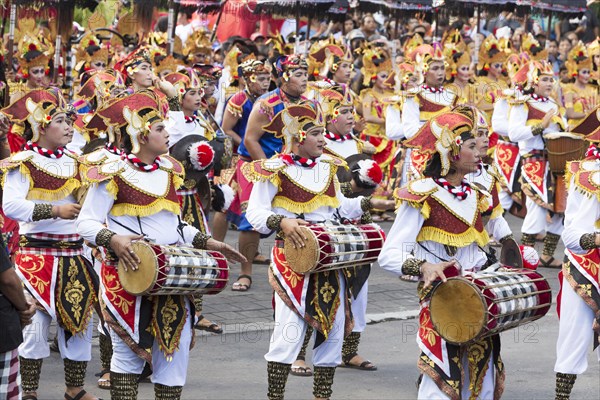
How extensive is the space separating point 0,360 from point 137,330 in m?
1.58

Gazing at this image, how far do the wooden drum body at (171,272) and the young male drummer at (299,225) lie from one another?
693 mm

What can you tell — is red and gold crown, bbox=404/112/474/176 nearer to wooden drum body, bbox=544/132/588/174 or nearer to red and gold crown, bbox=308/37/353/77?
wooden drum body, bbox=544/132/588/174

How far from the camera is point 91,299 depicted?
7812mm

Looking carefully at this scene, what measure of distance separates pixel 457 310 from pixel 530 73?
7317mm

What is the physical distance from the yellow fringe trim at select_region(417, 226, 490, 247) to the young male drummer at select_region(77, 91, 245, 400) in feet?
3.48

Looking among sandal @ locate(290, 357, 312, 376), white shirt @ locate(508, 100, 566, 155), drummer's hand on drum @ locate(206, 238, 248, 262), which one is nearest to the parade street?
sandal @ locate(290, 357, 312, 376)

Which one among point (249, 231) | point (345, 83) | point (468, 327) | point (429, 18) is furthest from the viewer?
point (429, 18)

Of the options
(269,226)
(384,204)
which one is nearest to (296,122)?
(269,226)

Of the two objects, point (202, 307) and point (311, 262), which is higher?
point (311, 262)

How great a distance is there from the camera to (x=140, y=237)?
21.9ft

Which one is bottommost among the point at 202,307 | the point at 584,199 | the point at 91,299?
the point at 202,307

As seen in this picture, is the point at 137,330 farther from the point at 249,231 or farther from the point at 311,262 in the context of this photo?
the point at 249,231

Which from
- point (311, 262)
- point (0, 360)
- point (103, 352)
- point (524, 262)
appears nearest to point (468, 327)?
point (524, 262)

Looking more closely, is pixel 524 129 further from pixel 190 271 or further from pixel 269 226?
pixel 190 271
